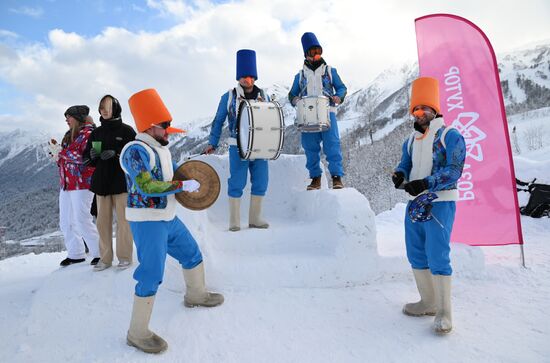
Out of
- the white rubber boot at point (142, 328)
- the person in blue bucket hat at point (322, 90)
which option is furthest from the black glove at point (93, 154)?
the person in blue bucket hat at point (322, 90)

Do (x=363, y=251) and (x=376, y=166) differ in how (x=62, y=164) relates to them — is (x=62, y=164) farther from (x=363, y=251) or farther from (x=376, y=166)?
(x=376, y=166)

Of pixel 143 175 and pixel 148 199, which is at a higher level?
pixel 143 175

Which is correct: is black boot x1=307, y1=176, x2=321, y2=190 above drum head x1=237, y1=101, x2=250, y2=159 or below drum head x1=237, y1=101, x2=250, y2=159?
below

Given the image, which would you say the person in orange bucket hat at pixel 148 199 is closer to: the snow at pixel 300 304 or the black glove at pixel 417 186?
the snow at pixel 300 304

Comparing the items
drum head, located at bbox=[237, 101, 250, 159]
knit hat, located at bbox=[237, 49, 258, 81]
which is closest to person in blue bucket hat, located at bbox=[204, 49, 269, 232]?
knit hat, located at bbox=[237, 49, 258, 81]

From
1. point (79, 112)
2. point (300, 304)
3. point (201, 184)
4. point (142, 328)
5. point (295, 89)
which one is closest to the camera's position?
point (142, 328)

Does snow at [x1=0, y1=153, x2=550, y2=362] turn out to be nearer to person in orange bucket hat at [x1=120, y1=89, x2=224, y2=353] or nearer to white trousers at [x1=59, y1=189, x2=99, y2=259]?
person in orange bucket hat at [x1=120, y1=89, x2=224, y2=353]

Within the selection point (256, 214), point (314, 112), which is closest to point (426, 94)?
point (314, 112)

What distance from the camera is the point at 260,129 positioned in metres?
4.41

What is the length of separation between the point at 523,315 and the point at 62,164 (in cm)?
527

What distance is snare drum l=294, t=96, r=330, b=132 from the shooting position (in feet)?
16.2

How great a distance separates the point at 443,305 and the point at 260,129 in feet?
8.57

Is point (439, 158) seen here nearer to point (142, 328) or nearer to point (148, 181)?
point (148, 181)

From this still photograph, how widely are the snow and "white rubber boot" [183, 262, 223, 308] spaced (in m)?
0.11
